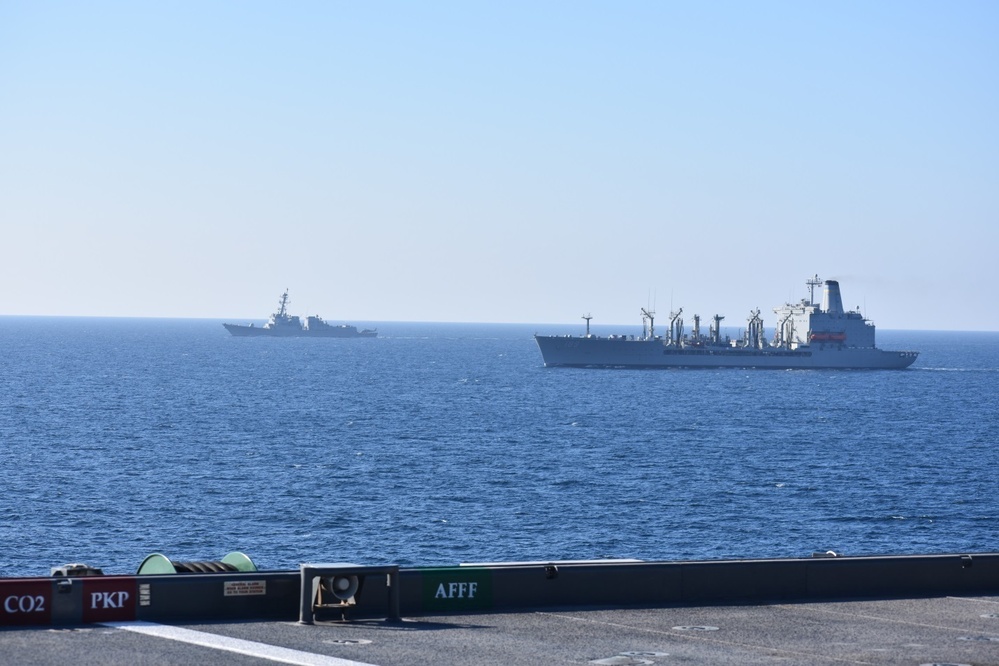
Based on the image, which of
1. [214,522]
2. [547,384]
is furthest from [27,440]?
[547,384]

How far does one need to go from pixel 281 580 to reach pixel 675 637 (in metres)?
3.68

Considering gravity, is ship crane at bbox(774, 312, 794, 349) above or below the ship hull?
above

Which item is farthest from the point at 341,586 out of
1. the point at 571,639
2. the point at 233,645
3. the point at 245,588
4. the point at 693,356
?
the point at 693,356

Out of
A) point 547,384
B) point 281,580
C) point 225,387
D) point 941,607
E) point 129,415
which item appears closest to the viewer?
point 281,580

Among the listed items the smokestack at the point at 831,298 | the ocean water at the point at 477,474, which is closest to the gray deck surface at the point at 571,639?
the ocean water at the point at 477,474

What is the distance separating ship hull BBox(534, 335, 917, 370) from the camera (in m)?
156

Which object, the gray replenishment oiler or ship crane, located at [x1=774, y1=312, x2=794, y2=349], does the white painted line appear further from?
ship crane, located at [x1=774, y1=312, x2=794, y2=349]

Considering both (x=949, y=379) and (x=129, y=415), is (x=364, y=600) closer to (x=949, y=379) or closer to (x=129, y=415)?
(x=129, y=415)

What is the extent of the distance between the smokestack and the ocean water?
46.5 metres

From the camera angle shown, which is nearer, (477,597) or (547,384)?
(477,597)

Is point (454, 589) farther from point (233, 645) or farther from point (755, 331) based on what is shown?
point (755, 331)

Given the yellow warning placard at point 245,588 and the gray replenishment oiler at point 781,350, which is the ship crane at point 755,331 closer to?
the gray replenishment oiler at point 781,350

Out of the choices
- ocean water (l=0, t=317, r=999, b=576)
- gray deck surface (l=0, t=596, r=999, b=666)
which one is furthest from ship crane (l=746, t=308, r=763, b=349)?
gray deck surface (l=0, t=596, r=999, b=666)

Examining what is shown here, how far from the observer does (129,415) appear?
82562mm
